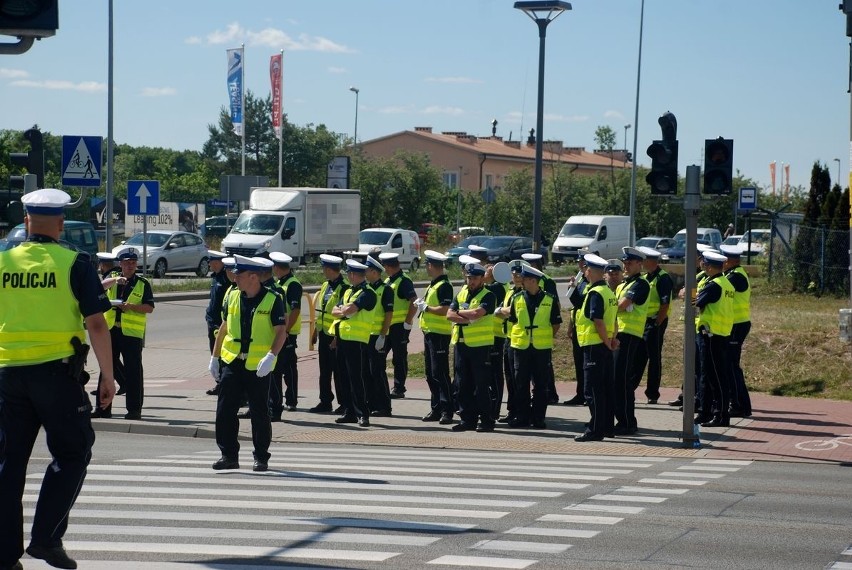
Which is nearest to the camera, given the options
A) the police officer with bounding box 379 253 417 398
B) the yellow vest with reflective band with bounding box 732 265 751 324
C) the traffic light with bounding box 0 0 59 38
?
the traffic light with bounding box 0 0 59 38

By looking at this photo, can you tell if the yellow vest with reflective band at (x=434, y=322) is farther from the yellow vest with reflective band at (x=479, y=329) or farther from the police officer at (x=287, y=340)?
the police officer at (x=287, y=340)

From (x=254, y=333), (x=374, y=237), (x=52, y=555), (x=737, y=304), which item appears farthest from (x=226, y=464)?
(x=374, y=237)

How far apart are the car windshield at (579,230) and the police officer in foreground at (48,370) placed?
4829 cm

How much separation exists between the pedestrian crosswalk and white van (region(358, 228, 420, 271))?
35.3 m

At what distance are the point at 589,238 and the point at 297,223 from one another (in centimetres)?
1451

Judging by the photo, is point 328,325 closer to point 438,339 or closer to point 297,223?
point 438,339

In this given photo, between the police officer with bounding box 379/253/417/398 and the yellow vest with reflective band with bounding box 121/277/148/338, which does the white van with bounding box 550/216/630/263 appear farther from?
the yellow vest with reflective band with bounding box 121/277/148/338

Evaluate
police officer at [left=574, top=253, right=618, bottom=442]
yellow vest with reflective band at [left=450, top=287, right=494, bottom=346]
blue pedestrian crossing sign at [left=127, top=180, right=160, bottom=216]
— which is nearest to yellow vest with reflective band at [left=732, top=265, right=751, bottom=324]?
police officer at [left=574, top=253, right=618, bottom=442]

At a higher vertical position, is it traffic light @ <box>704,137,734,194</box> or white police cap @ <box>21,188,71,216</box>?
traffic light @ <box>704,137,734,194</box>

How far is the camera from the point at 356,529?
822 centimetres

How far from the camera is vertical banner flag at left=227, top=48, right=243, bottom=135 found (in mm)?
49406

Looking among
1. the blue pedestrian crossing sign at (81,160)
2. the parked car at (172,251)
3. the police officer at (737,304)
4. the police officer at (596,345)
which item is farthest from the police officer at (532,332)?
the parked car at (172,251)

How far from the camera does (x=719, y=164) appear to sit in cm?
1290

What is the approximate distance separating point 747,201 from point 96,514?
88.7 ft
